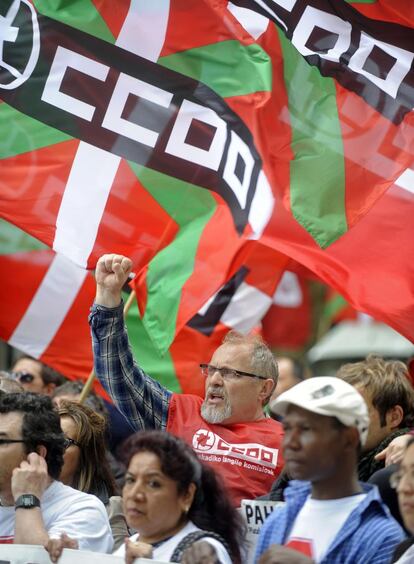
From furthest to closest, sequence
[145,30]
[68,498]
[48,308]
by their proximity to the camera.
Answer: [48,308] < [145,30] < [68,498]

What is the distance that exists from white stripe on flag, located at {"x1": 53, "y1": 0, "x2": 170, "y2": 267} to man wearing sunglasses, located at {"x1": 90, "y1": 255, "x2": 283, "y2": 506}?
962mm

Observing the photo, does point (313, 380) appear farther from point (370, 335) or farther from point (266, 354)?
point (370, 335)

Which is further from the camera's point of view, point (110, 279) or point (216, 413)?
point (216, 413)

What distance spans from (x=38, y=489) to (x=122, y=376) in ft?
3.43

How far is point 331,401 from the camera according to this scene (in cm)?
425

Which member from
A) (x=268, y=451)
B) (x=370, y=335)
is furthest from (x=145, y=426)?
(x=370, y=335)

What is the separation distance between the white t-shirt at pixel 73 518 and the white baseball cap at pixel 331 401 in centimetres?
127

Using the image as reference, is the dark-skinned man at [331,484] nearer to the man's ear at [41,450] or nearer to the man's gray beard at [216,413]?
the man's ear at [41,450]

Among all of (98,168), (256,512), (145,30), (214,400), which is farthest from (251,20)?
(256,512)

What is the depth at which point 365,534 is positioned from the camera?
4250mm

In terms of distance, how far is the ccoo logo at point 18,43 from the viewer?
709 centimetres

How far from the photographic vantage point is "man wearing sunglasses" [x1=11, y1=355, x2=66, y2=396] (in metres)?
8.84

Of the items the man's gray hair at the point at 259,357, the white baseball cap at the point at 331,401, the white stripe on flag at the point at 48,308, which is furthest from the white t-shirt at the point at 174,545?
the white stripe on flag at the point at 48,308

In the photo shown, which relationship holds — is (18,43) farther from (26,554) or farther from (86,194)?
Result: (26,554)
